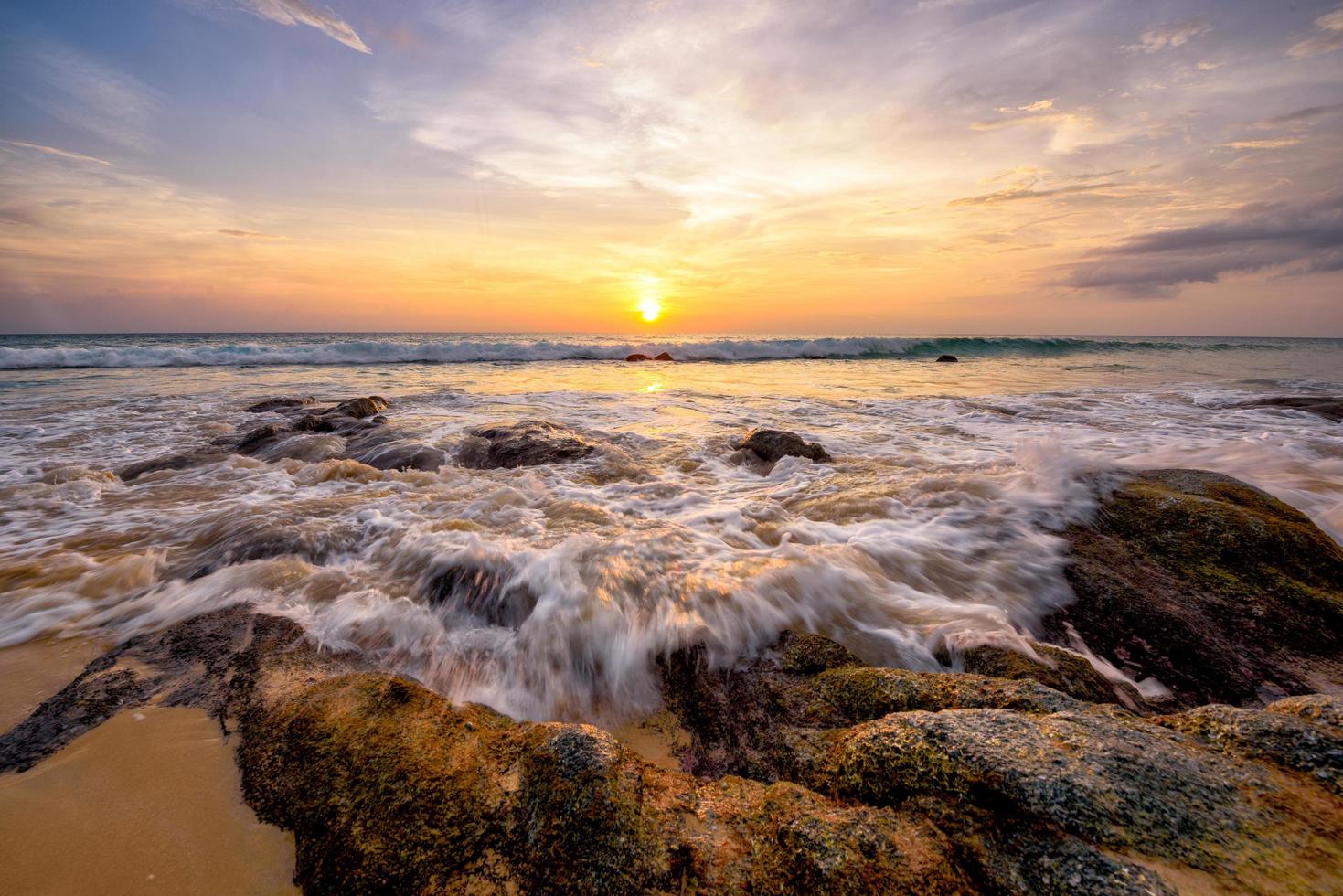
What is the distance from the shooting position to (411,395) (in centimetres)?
1258

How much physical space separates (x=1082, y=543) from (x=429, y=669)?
4081 mm

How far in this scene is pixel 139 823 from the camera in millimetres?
1554

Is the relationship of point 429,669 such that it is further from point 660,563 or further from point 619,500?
point 619,500

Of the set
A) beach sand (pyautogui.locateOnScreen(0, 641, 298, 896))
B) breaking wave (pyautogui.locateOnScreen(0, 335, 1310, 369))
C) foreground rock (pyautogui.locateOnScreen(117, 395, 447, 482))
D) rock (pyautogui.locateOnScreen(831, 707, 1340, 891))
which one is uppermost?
breaking wave (pyautogui.locateOnScreen(0, 335, 1310, 369))

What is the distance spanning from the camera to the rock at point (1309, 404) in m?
8.88

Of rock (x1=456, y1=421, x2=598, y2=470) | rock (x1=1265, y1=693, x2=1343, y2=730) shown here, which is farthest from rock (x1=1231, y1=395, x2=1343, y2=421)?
rock (x1=456, y1=421, x2=598, y2=470)

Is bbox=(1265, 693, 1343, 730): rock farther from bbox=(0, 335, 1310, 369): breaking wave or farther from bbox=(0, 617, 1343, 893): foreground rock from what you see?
bbox=(0, 335, 1310, 369): breaking wave

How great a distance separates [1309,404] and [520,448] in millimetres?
13805

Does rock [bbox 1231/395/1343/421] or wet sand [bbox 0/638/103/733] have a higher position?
rock [bbox 1231/395/1343/421]

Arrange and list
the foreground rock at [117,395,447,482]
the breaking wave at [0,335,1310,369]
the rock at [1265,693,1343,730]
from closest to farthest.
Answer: the rock at [1265,693,1343,730] < the foreground rock at [117,395,447,482] < the breaking wave at [0,335,1310,369]

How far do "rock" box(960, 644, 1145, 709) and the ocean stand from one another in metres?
0.17

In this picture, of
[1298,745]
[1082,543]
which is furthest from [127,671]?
[1082,543]

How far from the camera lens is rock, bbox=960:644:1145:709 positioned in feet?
7.07

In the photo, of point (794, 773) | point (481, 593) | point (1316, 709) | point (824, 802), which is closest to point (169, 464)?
point (481, 593)
